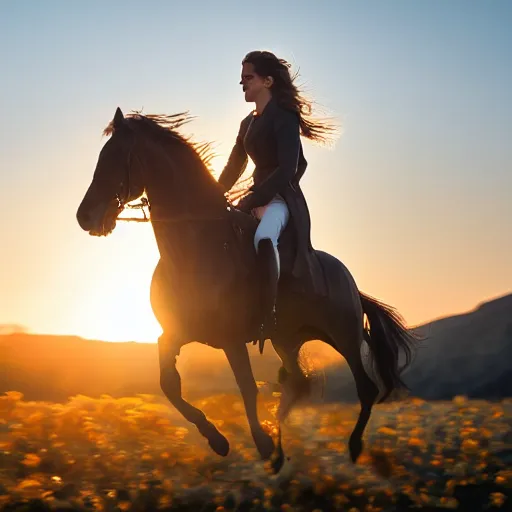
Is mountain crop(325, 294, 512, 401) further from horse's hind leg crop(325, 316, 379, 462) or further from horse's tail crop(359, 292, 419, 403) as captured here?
horse's hind leg crop(325, 316, 379, 462)

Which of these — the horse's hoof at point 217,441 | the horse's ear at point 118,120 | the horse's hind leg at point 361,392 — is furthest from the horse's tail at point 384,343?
the horse's ear at point 118,120

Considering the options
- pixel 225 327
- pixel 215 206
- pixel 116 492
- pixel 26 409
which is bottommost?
pixel 116 492

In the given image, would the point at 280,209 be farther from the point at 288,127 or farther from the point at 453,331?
the point at 453,331

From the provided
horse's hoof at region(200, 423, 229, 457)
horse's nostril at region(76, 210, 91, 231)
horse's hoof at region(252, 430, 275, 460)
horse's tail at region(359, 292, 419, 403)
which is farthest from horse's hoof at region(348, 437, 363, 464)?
horse's nostril at region(76, 210, 91, 231)

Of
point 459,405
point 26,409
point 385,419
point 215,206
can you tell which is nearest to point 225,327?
point 215,206

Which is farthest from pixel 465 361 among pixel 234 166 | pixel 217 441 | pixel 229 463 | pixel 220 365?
pixel 217 441

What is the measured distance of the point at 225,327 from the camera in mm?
8695

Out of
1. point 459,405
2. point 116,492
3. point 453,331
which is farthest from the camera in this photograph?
point 453,331

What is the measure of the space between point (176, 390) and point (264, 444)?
1.05 m

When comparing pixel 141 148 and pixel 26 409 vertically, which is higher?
pixel 141 148

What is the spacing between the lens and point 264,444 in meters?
8.91

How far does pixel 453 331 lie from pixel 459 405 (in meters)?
6.65

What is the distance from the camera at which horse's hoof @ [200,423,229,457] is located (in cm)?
898

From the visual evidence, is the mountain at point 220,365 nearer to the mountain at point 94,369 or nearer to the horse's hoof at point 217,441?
the mountain at point 94,369
